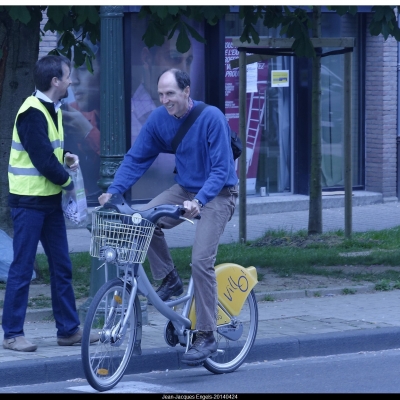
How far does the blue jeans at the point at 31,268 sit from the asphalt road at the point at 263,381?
577mm

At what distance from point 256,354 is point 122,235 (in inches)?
69.8

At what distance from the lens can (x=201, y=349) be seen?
5.79 meters

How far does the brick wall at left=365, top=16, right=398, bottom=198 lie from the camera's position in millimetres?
15852

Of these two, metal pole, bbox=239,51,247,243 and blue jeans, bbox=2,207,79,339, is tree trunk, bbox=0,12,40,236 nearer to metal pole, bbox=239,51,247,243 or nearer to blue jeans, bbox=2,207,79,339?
blue jeans, bbox=2,207,79,339

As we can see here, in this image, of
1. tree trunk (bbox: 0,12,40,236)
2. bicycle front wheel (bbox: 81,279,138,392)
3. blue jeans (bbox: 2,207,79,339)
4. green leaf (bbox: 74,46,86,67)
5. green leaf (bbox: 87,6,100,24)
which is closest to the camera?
bicycle front wheel (bbox: 81,279,138,392)

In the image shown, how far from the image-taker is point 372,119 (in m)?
16.1

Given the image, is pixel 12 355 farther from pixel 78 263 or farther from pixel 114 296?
pixel 78 263

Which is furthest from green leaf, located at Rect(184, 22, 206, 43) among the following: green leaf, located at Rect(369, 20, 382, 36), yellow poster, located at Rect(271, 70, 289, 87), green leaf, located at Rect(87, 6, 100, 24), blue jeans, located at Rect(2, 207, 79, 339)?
yellow poster, located at Rect(271, 70, 289, 87)

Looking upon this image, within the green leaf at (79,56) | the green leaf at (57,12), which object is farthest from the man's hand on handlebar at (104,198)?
the green leaf at (79,56)

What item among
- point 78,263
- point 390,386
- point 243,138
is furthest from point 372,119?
point 390,386

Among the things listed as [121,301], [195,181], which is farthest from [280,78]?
[121,301]

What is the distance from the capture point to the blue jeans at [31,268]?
6211 mm

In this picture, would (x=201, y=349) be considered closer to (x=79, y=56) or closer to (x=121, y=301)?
(x=121, y=301)

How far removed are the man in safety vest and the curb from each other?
1.19ft
